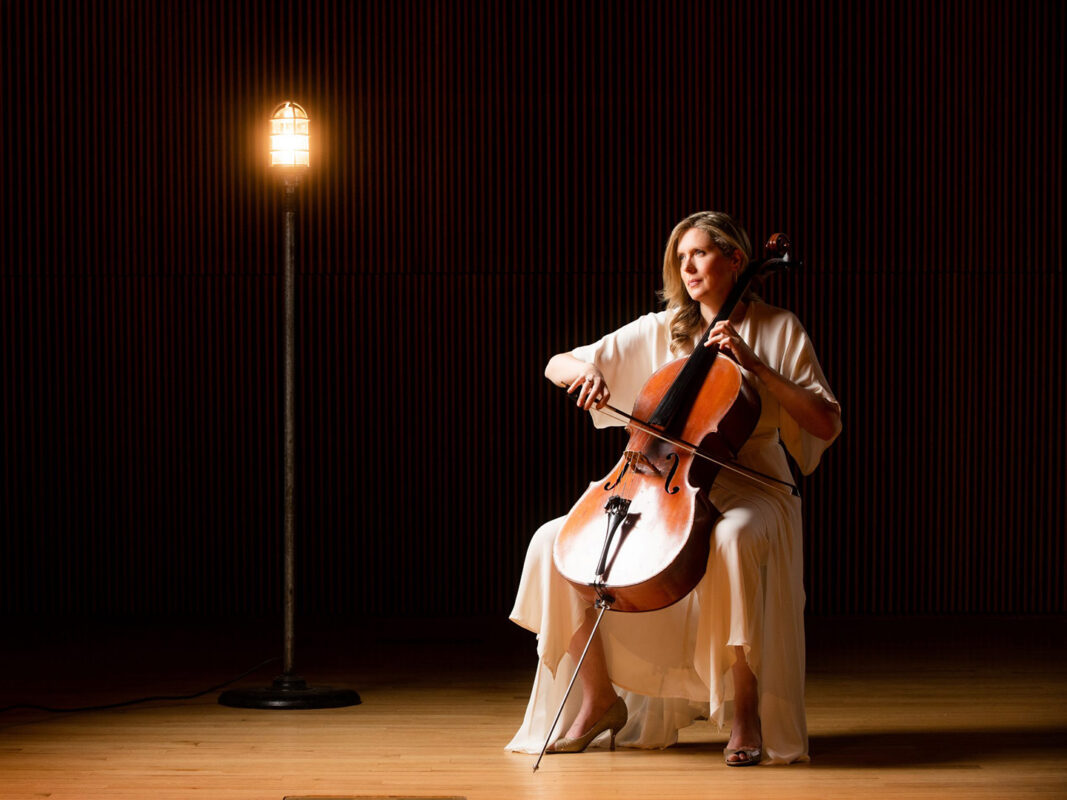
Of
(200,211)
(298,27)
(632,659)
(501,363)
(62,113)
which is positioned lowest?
(632,659)

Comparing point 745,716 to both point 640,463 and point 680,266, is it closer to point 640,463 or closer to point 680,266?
point 640,463

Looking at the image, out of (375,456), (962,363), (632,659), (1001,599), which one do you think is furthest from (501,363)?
(632,659)

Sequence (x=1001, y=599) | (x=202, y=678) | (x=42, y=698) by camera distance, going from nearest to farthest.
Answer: (x=42, y=698), (x=202, y=678), (x=1001, y=599)

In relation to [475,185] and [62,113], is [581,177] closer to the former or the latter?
[475,185]

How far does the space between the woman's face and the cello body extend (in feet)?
1.02

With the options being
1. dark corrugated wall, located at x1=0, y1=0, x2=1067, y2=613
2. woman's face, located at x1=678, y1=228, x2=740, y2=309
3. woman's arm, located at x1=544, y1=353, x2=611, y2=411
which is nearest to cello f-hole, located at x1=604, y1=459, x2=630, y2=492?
woman's arm, located at x1=544, y1=353, x2=611, y2=411

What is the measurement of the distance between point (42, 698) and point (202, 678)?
0.52 meters

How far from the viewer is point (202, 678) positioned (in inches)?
182

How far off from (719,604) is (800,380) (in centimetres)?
60

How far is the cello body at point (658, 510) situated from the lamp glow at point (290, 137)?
4.98ft

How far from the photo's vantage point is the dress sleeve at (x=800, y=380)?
3.49 metres

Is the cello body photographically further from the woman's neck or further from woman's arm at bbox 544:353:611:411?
the woman's neck

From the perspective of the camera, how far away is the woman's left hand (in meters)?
3.28

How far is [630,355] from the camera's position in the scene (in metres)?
3.71
